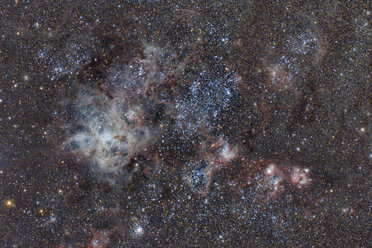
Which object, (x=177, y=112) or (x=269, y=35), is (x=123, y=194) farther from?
(x=269, y=35)

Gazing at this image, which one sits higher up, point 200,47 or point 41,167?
point 200,47

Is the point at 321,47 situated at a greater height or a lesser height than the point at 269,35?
lesser

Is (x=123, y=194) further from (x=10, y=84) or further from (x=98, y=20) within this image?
(x=98, y=20)

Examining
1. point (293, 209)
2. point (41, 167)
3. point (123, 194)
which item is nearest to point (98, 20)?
point (41, 167)

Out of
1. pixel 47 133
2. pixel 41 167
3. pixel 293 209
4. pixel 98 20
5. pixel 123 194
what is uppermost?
pixel 98 20

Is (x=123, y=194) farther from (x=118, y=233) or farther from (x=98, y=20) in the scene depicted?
(x=98, y=20)

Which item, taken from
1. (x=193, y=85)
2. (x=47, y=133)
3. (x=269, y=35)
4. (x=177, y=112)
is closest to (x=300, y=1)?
(x=269, y=35)

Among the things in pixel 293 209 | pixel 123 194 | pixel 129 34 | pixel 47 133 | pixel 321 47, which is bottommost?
pixel 293 209
